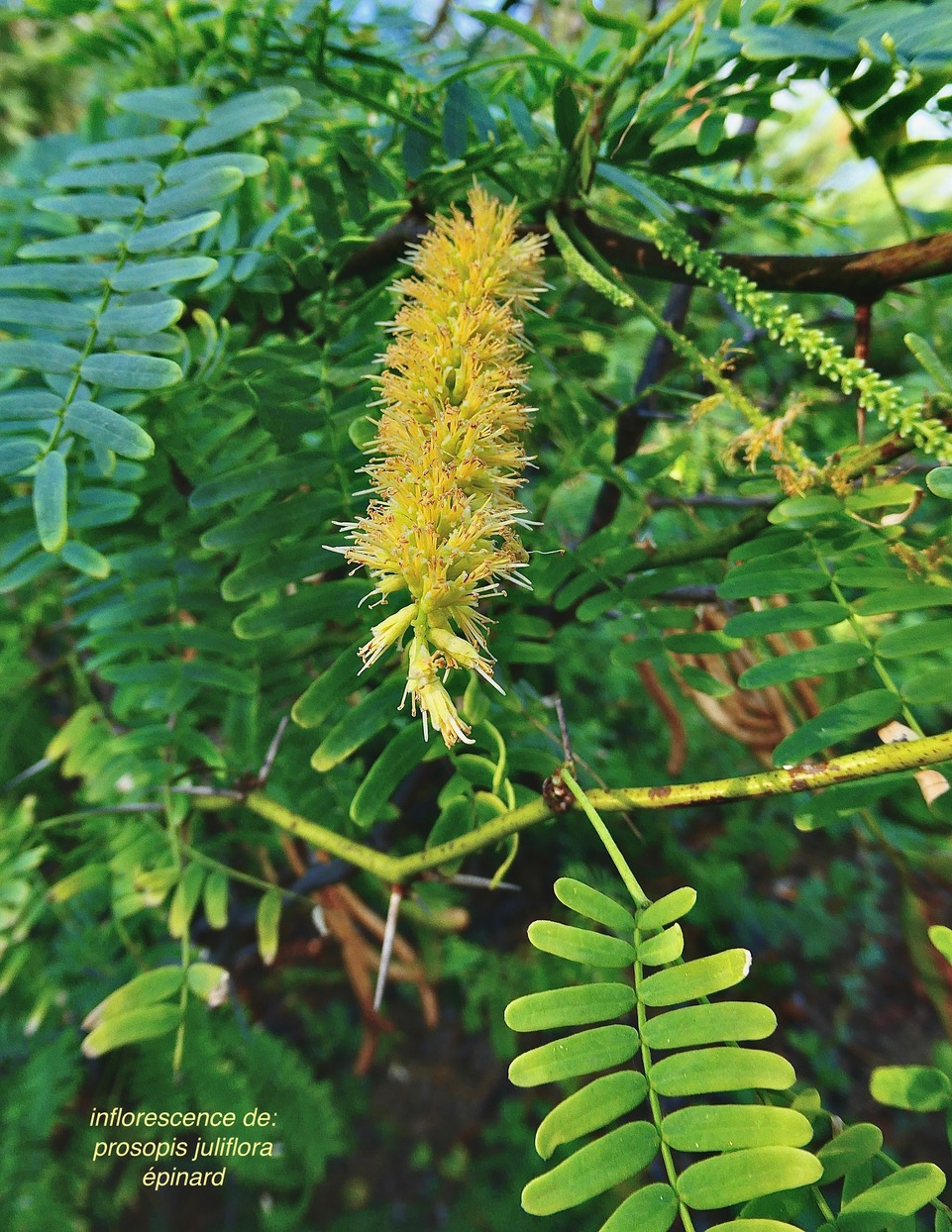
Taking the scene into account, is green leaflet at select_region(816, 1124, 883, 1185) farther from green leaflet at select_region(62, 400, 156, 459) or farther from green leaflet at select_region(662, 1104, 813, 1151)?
green leaflet at select_region(62, 400, 156, 459)

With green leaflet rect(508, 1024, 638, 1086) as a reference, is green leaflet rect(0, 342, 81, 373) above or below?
above

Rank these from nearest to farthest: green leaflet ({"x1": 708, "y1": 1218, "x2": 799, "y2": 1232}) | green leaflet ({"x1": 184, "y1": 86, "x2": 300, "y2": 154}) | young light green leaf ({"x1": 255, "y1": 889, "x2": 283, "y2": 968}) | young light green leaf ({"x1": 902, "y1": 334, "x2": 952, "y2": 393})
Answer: green leaflet ({"x1": 708, "y1": 1218, "x2": 799, "y2": 1232}) < young light green leaf ({"x1": 902, "y1": 334, "x2": 952, "y2": 393}) < green leaflet ({"x1": 184, "y1": 86, "x2": 300, "y2": 154}) < young light green leaf ({"x1": 255, "y1": 889, "x2": 283, "y2": 968})

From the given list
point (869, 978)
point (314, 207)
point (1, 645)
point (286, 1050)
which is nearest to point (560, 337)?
point (314, 207)

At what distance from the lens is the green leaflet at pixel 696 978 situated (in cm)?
36

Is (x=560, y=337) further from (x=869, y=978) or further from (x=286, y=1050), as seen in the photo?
(x=869, y=978)

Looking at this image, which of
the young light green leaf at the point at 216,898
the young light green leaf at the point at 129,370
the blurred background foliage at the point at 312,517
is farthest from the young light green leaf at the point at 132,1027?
the young light green leaf at the point at 129,370

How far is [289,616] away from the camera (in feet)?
1.76

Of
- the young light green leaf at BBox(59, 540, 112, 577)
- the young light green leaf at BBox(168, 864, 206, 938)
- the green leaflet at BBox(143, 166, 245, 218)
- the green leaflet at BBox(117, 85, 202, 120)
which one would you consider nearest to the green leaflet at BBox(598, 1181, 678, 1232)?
the young light green leaf at BBox(168, 864, 206, 938)

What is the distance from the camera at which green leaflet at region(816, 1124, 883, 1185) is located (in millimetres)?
376

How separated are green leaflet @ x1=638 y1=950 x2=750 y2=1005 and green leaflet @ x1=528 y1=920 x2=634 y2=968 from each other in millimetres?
18

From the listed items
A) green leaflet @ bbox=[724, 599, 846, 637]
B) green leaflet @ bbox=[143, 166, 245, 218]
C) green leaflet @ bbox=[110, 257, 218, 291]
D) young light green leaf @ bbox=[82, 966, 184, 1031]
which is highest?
green leaflet @ bbox=[143, 166, 245, 218]

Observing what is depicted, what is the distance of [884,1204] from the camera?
13.8 inches

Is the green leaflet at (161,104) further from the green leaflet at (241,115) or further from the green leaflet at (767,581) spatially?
the green leaflet at (767,581)

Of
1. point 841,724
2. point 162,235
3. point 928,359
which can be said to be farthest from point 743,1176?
point 162,235
